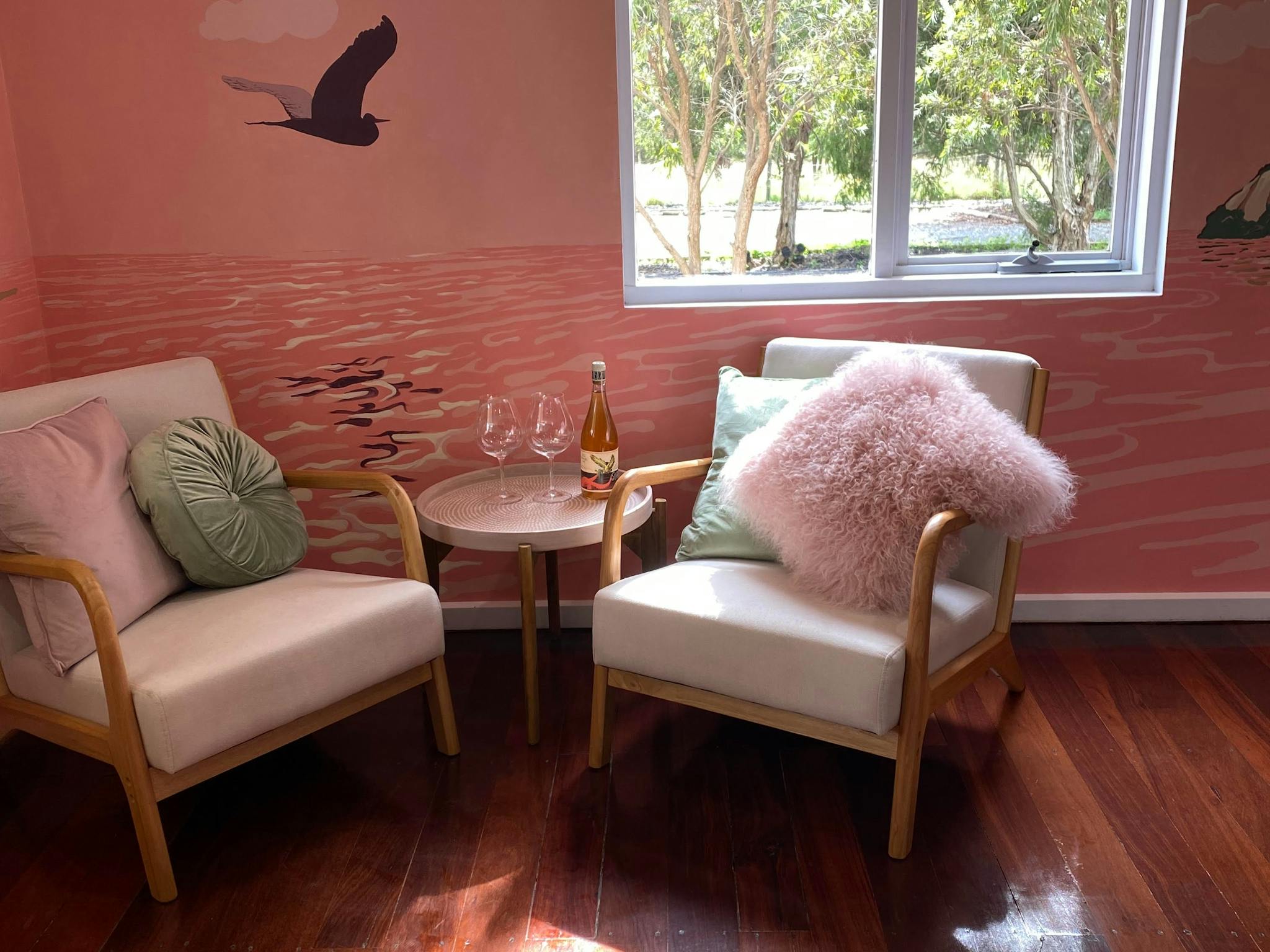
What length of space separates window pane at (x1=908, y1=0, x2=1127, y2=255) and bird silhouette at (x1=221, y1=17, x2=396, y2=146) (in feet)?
4.47

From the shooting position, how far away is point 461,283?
2.72 m

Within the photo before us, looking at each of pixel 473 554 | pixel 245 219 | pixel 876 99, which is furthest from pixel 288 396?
pixel 876 99

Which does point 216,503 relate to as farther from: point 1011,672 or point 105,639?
point 1011,672

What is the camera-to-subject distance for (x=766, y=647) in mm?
1913

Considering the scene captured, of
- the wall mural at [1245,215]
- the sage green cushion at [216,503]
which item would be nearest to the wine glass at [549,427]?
the sage green cushion at [216,503]

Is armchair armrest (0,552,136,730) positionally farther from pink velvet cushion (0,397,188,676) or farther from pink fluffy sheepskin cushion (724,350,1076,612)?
pink fluffy sheepskin cushion (724,350,1076,612)

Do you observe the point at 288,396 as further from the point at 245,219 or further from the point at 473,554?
the point at 473,554

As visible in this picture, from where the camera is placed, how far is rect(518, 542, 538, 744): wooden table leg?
2.25 m

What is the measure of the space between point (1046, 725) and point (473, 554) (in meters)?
1.52

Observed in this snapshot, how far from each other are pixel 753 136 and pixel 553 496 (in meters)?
1.10

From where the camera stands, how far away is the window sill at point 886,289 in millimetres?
2758

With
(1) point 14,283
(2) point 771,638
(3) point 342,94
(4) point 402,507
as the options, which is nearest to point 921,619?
(2) point 771,638

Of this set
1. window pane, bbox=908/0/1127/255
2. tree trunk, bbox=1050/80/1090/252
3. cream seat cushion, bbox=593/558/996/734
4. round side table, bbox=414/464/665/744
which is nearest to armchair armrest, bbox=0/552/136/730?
round side table, bbox=414/464/665/744

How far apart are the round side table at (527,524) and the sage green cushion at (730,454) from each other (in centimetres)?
14
